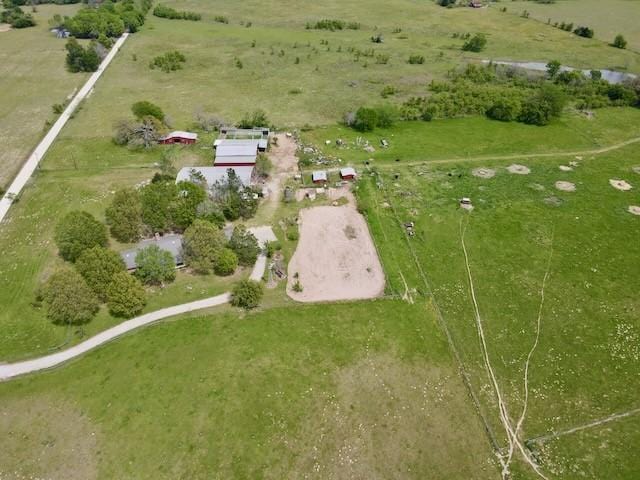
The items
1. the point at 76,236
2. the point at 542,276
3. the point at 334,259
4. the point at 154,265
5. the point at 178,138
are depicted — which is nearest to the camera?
the point at 154,265

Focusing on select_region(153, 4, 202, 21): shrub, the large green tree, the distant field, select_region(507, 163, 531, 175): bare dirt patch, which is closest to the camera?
the large green tree

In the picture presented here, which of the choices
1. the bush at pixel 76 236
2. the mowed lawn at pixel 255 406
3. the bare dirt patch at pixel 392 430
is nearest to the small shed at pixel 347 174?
the mowed lawn at pixel 255 406

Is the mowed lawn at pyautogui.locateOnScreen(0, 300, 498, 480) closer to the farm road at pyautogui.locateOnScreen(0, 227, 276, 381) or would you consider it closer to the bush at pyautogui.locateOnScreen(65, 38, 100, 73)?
the farm road at pyautogui.locateOnScreen(0, 227, 276, 381)

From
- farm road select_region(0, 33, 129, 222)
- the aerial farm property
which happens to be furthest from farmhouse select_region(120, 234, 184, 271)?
farm road select_region(0, 33, 129, 222)

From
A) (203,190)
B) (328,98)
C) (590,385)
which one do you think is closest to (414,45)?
(328,98)

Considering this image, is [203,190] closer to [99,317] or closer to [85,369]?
[99,317]

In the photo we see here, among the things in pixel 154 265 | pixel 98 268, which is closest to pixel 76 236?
pixel 98 268

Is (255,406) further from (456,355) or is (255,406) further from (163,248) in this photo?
(163,248)

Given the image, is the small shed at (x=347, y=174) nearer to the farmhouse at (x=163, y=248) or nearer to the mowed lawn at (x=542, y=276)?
the mowed lawn at (x=542, y=276)
